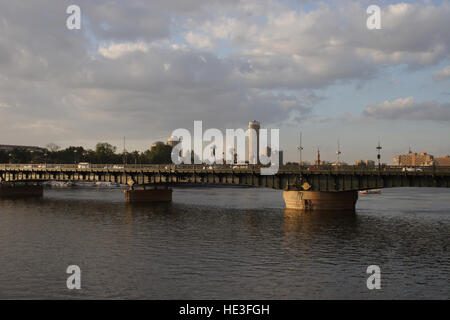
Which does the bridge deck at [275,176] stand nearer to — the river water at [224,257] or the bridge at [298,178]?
the bridge at [298,178]

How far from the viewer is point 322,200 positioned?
263 ft

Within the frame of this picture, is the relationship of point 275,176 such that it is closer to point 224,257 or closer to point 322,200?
point 322,200

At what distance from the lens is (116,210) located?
84.8 m

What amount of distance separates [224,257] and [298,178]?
42.5 m

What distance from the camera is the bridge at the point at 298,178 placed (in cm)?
7306

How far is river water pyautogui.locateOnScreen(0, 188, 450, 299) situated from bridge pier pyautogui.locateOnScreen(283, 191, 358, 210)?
9721mm

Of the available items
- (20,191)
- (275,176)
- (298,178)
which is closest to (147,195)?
(275,176)

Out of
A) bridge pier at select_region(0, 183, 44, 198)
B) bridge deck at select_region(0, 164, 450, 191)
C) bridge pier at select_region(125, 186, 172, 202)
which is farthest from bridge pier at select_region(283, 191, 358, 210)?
bridge pier at select_region(0, 183, 44, 198)

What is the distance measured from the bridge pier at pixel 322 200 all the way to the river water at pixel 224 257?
972 centimetres
